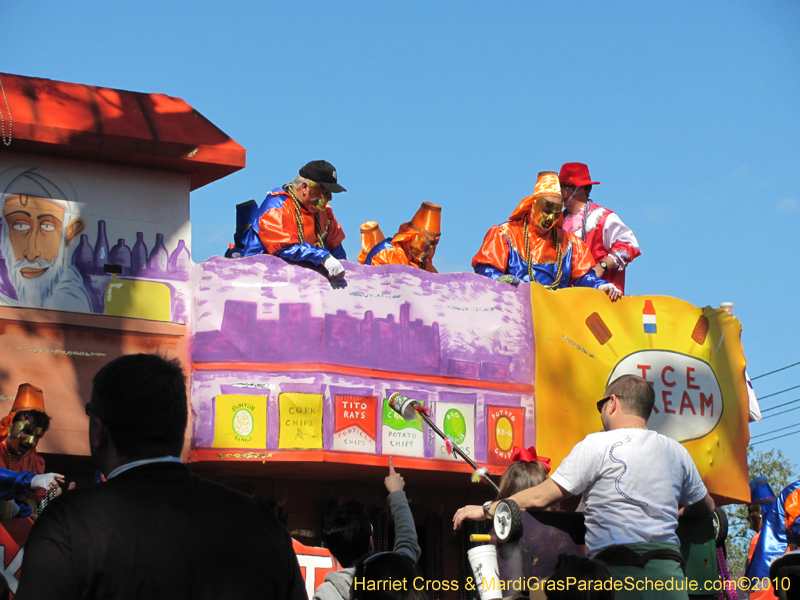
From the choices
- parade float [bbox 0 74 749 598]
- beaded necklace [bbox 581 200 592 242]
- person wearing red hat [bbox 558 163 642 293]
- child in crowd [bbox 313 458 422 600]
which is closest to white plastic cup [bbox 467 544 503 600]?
child in crowd [bbox 313 458 422 600]

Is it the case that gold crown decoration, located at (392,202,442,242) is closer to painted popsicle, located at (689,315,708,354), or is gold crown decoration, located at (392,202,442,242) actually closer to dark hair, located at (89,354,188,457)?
painted popsicle, located at (689,315,708,354)

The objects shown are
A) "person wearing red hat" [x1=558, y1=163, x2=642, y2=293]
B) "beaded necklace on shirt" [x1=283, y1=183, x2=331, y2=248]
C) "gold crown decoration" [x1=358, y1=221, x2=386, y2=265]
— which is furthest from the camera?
"gold crown decoration" [x1=358, y1=221, x2=386, y2=265]

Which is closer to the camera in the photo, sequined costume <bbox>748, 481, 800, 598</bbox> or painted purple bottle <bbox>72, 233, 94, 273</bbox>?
painted purple bottle <bbox>72, 233, 94, 273</bbox>

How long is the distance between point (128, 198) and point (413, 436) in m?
2.76

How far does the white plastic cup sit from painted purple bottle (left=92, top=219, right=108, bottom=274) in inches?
172

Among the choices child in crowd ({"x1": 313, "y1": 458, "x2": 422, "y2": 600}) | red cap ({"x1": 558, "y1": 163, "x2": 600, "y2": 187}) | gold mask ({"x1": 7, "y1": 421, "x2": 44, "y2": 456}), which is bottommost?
child in crowd ({"x1": 313, "y1": 458, "x2": 422, "y2": 600})

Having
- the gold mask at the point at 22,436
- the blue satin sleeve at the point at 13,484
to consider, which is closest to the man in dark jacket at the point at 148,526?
the blue satin sleeve at the point at 13,484

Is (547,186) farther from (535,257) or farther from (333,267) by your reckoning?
(333,267)

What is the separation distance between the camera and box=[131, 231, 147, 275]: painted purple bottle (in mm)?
7496

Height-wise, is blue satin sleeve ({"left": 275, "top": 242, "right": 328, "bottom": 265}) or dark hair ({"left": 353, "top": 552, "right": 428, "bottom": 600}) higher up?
blue satin sleeve ({"left": 275, "top": 242, "right": 328, "bottom": 265})

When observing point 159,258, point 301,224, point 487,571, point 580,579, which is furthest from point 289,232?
point 580,579

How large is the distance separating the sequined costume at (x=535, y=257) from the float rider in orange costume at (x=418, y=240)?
2.56ft

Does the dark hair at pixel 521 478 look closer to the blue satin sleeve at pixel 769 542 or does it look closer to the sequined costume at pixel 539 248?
the sequined costume at pixel 539 248

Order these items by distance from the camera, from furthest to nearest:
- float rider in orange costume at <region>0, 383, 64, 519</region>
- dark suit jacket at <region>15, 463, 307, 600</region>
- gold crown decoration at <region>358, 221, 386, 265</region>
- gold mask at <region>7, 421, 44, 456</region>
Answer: gold crown decoration at <region>358, 221, 386, 265</region> → gold mask at <region>7, 421, 44, 456</region> → float rider in orange costume at <region>0, 383, 64, 519</region> → dark suit jacket at <region>15, 463, 307, 600</region>
